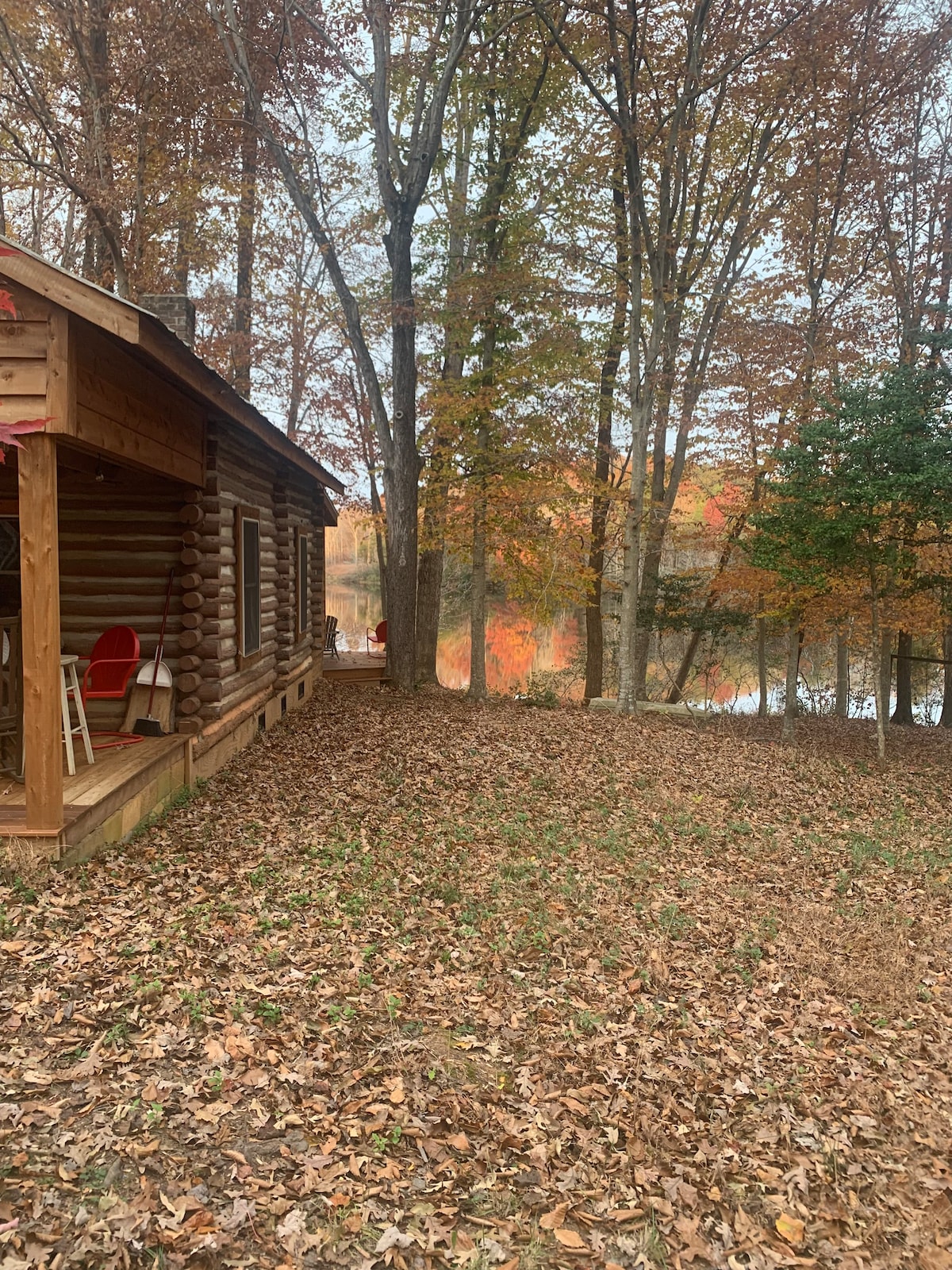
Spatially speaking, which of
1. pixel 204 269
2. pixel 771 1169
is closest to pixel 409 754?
pixel 771 1169

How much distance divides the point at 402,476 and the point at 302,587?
8.64 ft

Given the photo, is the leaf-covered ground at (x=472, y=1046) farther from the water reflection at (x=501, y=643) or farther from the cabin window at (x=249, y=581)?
the water reflection at (x=501, y=643)

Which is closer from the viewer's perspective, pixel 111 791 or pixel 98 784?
pixel 111 791

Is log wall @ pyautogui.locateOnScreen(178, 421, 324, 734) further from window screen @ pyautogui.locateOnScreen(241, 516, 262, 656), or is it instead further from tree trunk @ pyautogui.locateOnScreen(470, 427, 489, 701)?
tree trunk @ pyautogui.locateOnScreen(470, 427, 489, 701)

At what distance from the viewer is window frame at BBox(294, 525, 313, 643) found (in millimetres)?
13344

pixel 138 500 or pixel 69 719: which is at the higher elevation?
pixel 138 500


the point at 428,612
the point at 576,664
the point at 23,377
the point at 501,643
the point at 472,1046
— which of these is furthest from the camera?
the point at 501,643

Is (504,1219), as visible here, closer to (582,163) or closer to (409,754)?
(409,754)

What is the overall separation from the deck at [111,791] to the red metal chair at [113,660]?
60 cm

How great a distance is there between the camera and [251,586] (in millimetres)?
10492

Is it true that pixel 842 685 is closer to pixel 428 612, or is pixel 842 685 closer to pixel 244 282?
pixel 428 612

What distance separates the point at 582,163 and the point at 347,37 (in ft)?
18.4

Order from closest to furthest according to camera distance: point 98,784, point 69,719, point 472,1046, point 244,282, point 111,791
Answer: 1. point 472,1046
2. point 111,791
3. point 98,784
4. point 69,719
5. point 244,282

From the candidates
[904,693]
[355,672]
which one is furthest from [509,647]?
[355,672]
